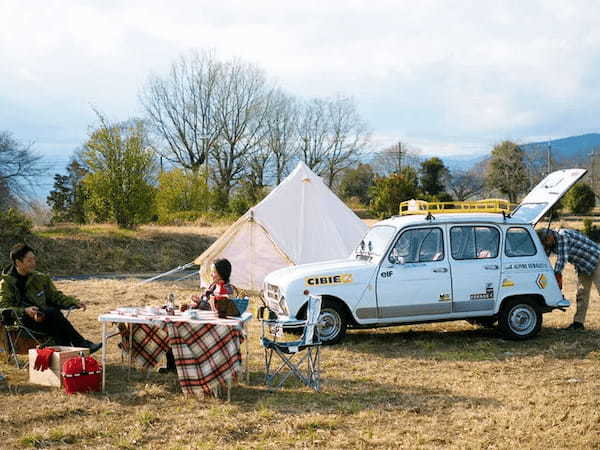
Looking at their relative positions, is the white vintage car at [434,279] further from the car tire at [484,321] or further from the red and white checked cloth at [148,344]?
the red and white checked cloth at [148,344]

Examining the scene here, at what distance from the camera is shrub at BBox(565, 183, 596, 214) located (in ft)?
126

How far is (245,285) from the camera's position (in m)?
14.6

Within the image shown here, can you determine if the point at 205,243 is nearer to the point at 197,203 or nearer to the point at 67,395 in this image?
the point at 197,203

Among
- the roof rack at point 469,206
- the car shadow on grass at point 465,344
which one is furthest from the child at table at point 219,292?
the roof rack at point 469,206

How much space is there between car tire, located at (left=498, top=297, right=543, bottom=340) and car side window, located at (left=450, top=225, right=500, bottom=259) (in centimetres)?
76

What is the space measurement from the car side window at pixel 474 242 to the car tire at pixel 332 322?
178 cm

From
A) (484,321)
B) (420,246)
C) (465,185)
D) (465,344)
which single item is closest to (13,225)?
(420,246)

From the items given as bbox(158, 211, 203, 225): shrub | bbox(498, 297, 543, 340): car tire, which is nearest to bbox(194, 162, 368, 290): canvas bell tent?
bbox(498, 297, 543, 340): car tire

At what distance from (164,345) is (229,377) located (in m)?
1.31

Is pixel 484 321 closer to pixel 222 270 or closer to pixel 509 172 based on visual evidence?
pixel 222 270

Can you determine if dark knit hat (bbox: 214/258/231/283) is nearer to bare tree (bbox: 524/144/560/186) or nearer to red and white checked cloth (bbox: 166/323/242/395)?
Answer: red and white checked cloth (bbox: 166/323/242/395)

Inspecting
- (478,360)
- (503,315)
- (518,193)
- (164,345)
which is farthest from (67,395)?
(518,193)

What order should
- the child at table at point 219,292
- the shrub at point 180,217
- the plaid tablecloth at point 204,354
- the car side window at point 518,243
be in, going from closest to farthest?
1. the plaid tablecloth at point 204,354
2. the child at table at point 219,292
3. the car side window at point 518,243
4. the shrub at point 180,217

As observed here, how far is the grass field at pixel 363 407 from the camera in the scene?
219 inches
